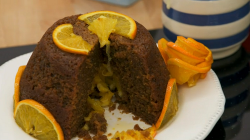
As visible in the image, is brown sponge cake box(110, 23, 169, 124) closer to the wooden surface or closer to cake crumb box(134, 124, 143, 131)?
cake crumb box(134, 124, 143, 131)

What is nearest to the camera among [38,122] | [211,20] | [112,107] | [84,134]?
[38,122]

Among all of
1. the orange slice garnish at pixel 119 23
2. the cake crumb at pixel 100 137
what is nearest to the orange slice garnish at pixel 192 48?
the orange slice garnish at pixel 119 23

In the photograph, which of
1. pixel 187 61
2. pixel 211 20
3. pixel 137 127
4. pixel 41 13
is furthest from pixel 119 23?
pixel 41 13

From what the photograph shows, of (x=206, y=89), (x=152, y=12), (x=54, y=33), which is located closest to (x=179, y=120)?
(x=206, y=89)

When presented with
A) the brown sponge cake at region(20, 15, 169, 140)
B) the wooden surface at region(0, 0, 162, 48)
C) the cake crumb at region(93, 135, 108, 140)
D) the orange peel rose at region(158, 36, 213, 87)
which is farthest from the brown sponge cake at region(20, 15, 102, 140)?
the wooden surface at region(0, 0, 162, 48)

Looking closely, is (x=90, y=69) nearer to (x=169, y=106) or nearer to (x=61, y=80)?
(x=61, y=80)
